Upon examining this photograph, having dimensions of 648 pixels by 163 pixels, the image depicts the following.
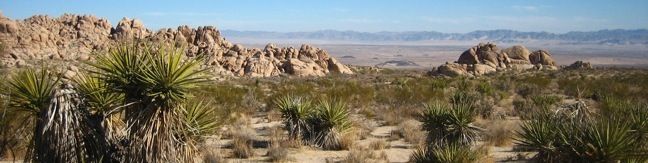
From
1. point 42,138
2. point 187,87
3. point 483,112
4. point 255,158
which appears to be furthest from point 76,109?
point 483,112

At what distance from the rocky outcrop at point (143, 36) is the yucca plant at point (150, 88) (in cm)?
3865

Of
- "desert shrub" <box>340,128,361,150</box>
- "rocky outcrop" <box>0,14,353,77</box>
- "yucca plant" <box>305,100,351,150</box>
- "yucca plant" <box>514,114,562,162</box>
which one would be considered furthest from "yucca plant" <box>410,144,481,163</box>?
"rocky outcrop" <box>0,14,353,77</box>

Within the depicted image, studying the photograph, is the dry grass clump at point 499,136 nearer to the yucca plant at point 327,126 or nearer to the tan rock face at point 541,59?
the yucca plant at point 327,126

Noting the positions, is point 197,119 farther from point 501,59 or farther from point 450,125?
point 501,59

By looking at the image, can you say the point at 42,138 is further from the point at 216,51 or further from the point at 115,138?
the point at 216,51

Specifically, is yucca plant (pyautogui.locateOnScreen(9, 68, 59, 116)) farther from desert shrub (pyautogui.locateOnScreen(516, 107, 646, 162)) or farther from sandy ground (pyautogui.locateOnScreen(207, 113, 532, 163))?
desert shrub (pyautogui.locateOnScreen(516, 107, 646, 162))

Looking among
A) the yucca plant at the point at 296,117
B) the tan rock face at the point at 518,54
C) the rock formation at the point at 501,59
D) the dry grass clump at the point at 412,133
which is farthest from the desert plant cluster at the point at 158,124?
the tan rock face at the point at 518,54

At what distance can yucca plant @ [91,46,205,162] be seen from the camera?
23.3ft

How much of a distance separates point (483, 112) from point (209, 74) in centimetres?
1381

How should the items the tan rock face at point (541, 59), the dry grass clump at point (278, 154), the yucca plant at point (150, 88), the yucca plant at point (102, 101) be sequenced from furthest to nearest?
the tan rock face at point (541, 59)
the dry grass clump at point (278, 154)
the yucca plant at point (102, 101)
the yucca plant at point (150, 88)

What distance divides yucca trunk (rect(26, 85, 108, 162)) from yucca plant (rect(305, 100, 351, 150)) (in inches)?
248

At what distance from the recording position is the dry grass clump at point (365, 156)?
35.9 feet

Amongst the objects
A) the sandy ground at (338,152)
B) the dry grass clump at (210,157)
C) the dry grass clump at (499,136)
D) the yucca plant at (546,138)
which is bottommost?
the sandy ground at (338,152)

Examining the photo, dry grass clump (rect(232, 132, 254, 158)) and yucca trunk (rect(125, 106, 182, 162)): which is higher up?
yucca trunk (rect(125, 106, 182, 162))
